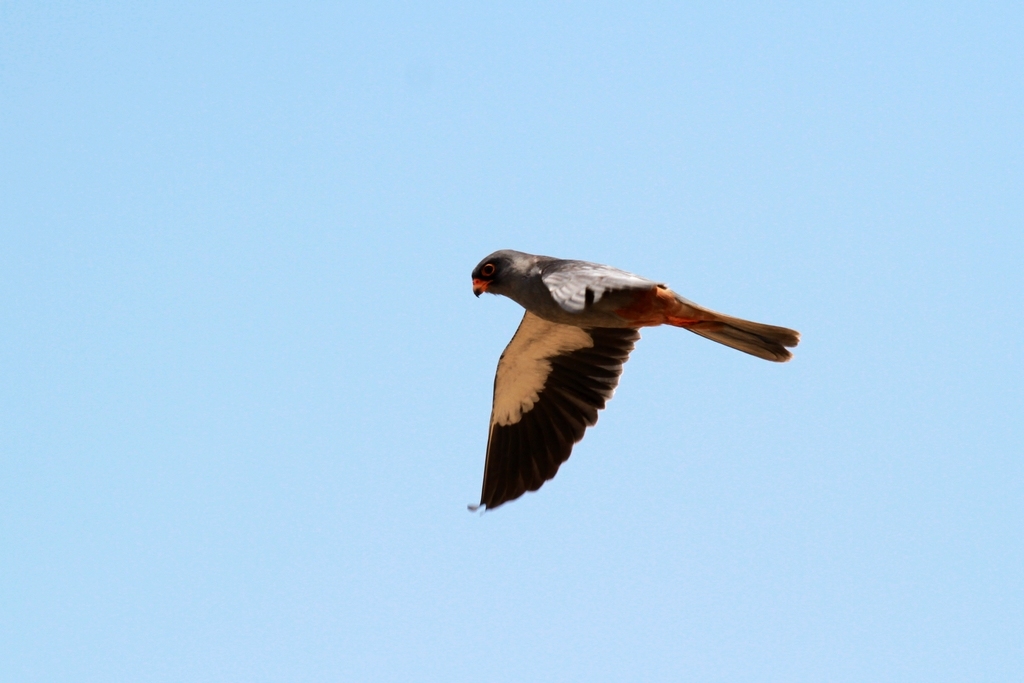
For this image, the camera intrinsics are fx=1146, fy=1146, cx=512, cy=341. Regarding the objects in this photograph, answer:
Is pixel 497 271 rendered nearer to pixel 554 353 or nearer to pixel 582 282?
pixel 554 353

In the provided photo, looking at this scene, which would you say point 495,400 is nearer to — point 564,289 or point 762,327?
point 762,327

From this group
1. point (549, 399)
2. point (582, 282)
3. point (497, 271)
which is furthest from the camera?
point (549, 399)

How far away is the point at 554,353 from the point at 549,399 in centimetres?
43

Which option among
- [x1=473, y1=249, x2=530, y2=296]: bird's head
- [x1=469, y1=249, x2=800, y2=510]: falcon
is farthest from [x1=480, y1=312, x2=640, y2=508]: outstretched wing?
[x1=473, y1=249, x2=530, y2=296]: bird's head

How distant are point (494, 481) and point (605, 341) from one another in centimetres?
163

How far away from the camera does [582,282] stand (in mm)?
7547

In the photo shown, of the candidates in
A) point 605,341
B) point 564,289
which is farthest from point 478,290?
point 564,289

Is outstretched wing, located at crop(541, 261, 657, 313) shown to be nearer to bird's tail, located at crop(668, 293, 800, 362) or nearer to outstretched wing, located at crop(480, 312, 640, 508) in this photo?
bird's tail, located at crop(668, 293, 800, 362)

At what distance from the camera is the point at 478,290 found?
951 centimetres

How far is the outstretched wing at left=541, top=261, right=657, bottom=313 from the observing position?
7.18 metres

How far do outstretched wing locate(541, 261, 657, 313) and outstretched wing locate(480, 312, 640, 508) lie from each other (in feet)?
5.53

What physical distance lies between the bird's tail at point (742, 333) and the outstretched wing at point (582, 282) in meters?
0.73

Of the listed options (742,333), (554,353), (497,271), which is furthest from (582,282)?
(554,353)

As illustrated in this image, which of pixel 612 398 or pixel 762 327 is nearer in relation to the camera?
pixel 762 327
